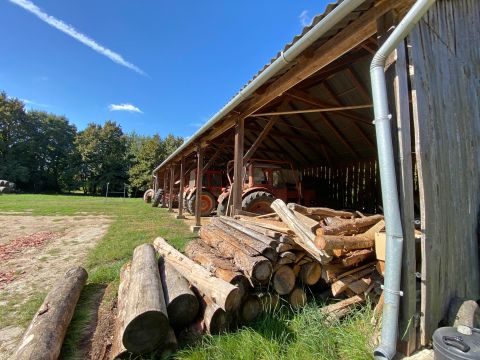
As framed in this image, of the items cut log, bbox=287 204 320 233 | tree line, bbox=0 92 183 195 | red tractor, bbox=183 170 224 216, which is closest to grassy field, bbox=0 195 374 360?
cut log, bbox=287 204 320 233

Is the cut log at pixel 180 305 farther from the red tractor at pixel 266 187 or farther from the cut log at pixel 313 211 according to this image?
the red tractor at pixel 266 187

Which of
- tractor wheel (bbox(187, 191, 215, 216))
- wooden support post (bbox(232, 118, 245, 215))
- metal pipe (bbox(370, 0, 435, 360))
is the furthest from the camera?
tractor wheel (bbox(187, 191, 215, 216))

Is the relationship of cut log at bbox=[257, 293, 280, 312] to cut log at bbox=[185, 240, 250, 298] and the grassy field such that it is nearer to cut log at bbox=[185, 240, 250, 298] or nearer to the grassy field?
the grassy field

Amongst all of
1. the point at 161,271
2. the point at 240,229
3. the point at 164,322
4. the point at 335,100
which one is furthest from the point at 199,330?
the point at 335,100

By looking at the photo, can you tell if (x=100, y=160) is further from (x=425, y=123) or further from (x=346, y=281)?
(x=425, y=123)

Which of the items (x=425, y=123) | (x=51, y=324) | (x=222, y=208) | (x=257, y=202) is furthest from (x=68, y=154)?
(x=425, y=123)

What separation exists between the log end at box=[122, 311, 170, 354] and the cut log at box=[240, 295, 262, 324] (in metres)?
0.79

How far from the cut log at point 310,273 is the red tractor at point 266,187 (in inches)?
179

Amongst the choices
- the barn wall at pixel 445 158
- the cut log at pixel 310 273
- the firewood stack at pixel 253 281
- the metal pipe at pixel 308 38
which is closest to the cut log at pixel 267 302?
the firewood stack at pixel 253 281

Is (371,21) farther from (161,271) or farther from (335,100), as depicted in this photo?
(335,100)

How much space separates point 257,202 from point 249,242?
4.70 meters

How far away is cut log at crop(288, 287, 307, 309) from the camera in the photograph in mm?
3054

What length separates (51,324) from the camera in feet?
8.41

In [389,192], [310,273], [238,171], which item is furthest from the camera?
[238,171]
